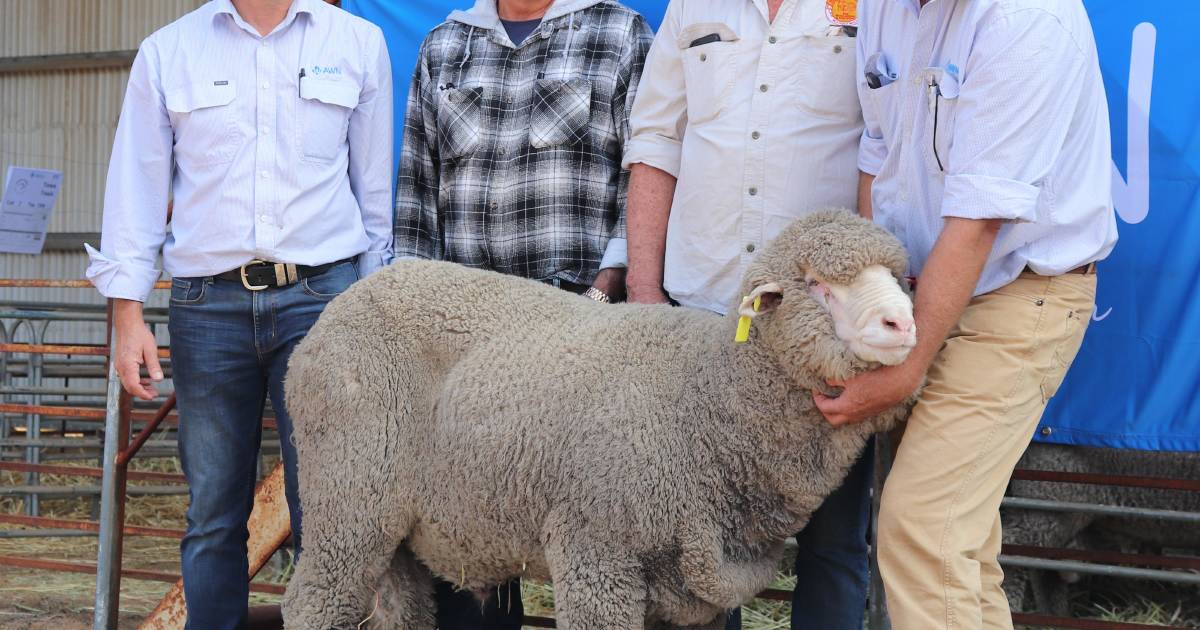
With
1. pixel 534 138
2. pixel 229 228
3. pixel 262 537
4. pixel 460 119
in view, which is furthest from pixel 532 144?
pixel 262 537

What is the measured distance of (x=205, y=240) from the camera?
3.28 metres

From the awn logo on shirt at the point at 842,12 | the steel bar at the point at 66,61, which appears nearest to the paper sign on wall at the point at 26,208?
the steel bar at the point at 66,61

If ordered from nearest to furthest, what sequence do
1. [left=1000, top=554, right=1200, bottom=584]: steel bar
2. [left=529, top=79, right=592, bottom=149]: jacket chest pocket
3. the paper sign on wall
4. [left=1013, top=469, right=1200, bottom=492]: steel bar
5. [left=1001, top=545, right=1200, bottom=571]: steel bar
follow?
1. [left=529, top=79, right=592, bottom=149]: jacket chest pocket
2. [left=1000, top=554, right=1200, bottom=584]: steel bar
3. [left=1013, top=469, right=1200, bottom=492]: steel bar
4. [left=1001, top=545, right=1200, bottom=571]: steel bar
5. the paper sign on wall

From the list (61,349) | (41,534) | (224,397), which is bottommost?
(41,534)

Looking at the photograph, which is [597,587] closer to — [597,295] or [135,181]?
[597,295]

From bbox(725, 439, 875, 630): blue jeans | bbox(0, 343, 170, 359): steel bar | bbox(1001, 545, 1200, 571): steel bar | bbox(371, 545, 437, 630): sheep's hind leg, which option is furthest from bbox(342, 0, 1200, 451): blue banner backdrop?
bbox(0, 343, 170, 359): steel bar

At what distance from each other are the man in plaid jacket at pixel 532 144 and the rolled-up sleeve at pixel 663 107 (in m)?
0.18

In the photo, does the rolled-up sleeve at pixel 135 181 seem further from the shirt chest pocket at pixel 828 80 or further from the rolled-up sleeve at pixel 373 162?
the shirt chest pocket at pixel 828 80

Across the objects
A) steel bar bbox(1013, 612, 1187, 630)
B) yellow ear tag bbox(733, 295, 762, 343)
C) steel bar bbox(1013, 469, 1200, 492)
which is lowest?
steel bar bbox(1013, 612, 1187, 630)

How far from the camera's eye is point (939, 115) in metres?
2.61

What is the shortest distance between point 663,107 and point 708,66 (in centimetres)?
21

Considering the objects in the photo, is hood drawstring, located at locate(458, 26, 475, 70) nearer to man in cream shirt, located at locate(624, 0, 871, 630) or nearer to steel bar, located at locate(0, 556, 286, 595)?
man in cream shirt, located at locate(624, 0, 871, 630)

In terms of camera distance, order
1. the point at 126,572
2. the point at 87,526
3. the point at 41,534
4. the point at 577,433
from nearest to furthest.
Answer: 1. the point at 577,433
2. the point at 126,572
3. the point at 87,526
4. the point at 41,534

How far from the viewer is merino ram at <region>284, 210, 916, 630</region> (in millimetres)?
2633
